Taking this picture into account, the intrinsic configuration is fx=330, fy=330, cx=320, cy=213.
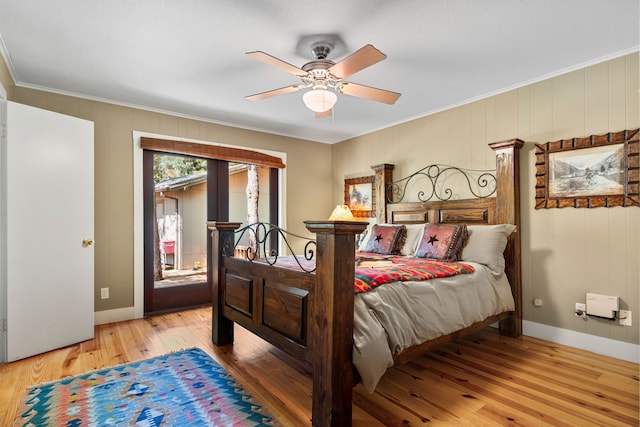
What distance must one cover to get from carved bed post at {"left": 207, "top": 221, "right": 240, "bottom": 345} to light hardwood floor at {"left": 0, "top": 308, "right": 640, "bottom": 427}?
4.9 inches

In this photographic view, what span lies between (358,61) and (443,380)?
2198 mm

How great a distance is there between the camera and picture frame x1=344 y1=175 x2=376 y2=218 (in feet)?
15.7

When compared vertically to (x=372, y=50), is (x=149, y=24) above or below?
above

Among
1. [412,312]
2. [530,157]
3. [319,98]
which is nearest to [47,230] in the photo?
[319,98]

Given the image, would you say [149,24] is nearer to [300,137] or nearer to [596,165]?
[300,137]

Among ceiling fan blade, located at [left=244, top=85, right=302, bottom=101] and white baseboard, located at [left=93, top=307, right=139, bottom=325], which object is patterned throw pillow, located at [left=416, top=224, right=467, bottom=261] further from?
white baseboard, located at [left=93, top=307, right=139, bottom=325]

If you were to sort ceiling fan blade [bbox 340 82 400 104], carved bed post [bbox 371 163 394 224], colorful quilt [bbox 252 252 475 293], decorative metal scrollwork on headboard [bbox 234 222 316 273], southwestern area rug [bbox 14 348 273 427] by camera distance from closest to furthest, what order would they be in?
southwestern area rug [bbox 14 348 273 427] < colorful quilt [bbox 252 252 475 293] < decorative metal scrollwork on headboard [bbox 234 222 316 273] < ceiling fan blade [bbox 340 82 400 104] < carved bed post [bbox 371 163 394 224]

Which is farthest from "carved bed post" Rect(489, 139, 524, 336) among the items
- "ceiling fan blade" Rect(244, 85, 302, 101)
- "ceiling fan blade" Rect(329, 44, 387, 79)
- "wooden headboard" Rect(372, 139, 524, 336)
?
"ceiling fan blade" Rect(244, 85, 302, 101)

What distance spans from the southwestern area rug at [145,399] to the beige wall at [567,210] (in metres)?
2.70

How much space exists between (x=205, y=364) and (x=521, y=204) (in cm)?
313

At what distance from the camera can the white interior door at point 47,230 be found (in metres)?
2.58

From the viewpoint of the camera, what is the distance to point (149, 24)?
7.18ft

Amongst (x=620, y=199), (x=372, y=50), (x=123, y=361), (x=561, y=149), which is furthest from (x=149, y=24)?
(x=620, y=199)

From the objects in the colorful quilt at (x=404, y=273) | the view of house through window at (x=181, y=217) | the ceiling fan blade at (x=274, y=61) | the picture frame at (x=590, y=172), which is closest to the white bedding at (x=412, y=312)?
the colorful quilt at (x=404, y=273)
